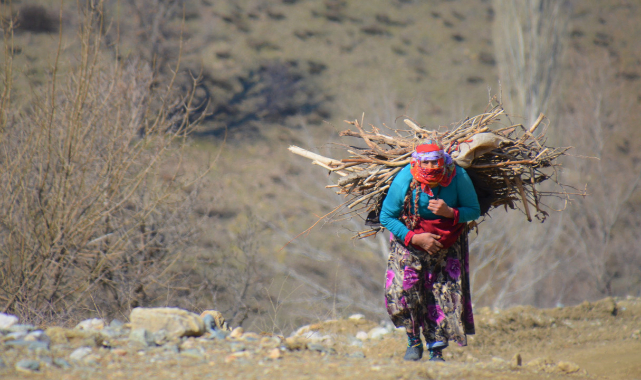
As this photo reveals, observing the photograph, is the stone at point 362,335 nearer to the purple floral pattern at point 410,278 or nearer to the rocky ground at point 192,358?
the rocky ground at point 192,358

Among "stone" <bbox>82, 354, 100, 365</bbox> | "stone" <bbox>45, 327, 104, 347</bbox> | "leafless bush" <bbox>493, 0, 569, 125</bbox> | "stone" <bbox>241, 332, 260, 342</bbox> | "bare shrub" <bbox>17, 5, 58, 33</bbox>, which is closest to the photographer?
"stone" <bbox>82, 354, 100, 365</bbox>

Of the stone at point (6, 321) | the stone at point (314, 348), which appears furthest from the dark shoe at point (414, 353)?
the stone at point (6, 321)


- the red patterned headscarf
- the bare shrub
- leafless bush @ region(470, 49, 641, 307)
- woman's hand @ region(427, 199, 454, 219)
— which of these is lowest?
leafless bush @ region(470, 49, 641, 307)

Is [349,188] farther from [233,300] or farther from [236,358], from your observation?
[233,300]

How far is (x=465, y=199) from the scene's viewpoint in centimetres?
327

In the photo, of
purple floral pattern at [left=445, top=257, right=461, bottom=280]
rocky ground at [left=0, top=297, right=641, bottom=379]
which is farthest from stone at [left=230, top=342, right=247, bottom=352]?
purple floral pattern at [left=445, top=257, right=461, bottom=280]

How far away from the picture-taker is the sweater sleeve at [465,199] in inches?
127

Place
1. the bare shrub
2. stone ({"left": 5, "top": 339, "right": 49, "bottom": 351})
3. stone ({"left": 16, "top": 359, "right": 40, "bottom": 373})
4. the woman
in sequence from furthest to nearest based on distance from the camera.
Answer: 1. the bare shrub
2. the woman
3. stone ({"left": 5, "top": 339, "right": 49, "bottom": 351})
4. stone ({"left": 16, "top": 359, "right": 40, "bottom": 373})

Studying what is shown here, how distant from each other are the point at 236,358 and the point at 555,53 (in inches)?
565

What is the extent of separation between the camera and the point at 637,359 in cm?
459

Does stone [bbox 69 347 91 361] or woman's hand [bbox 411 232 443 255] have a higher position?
woman's hand [bbox 411 232 443 255]

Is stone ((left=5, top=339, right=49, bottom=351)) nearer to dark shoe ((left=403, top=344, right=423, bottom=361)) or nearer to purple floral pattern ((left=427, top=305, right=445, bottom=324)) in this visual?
dark shoe ((left=403, top=344, right=423, bottom=361))

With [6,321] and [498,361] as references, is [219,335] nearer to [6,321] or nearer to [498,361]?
[6,321]

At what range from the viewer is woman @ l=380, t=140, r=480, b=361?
10.3 feet
